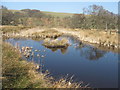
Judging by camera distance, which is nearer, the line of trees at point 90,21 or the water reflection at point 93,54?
the water reflection at point 93,54

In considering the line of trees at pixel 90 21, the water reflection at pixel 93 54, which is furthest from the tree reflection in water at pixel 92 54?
the line of trees at pixel 90 21

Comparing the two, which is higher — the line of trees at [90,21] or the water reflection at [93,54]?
the line of trees at [90,21]

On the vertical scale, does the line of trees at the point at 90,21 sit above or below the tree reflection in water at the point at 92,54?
above

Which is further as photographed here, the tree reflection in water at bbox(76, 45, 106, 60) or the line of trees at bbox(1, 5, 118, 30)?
the line of trees at bbox(1, 5, 118, 30)

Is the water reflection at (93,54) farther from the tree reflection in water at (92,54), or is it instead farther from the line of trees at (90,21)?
the line of trees at (90,21)

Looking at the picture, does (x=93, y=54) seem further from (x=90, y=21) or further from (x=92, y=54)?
(x=90, y=21)

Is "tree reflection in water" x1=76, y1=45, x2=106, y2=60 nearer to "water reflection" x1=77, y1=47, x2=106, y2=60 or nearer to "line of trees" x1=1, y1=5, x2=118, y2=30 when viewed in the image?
"water reflection" x1=77, y1=47, x2=106, y2=60

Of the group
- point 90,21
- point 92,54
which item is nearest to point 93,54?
point 92,54

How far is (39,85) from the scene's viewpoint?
5879mm

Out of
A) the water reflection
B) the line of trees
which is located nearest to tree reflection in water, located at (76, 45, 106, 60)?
the water reflection

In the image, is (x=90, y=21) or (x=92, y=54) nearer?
(x=92, y=54)

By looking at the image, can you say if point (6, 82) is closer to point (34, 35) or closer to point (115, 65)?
point (115, 65)

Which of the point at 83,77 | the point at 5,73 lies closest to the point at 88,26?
the point at 83,77

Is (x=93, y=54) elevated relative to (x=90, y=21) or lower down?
lower down
